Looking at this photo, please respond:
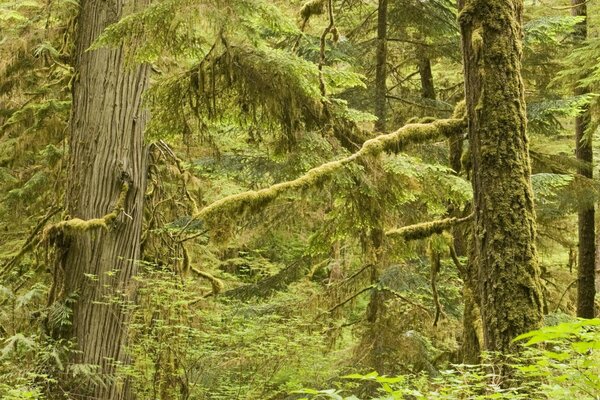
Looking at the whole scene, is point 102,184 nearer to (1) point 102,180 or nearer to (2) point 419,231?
(1) point 102,180

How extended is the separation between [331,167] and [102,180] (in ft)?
7.64

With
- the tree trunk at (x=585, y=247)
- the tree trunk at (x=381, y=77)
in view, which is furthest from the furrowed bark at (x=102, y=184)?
the tree trunk at (x=585, y=247)

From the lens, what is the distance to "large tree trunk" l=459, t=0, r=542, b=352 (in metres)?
4.58

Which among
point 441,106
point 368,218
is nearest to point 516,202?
point 368,218

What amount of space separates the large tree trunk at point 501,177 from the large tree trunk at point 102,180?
338 cm

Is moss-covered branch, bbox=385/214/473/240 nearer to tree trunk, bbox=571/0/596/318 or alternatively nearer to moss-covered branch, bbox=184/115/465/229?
moss-covered branch, bbox=184/115/465/229

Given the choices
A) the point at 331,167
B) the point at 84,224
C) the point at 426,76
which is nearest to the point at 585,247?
the point at 426,76

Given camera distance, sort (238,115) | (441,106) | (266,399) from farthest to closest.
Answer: (441,106)
(266,399)
(238,115)

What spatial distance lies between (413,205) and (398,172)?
4.07 meters

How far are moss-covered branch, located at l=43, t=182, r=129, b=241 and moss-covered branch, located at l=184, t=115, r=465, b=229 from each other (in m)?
1.21

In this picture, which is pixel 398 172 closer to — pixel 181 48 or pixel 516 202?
pixel 516 202

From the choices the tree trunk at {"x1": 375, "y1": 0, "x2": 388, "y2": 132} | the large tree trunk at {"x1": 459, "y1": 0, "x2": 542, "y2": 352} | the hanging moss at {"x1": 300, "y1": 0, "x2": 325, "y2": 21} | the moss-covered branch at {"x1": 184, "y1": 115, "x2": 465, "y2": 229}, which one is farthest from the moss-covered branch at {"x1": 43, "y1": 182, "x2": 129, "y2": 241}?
the tree trunk at {"x1": 375, "y1": 0, "x2": 388, "y2": 132}

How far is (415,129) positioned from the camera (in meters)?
5.73

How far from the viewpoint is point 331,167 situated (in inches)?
224
